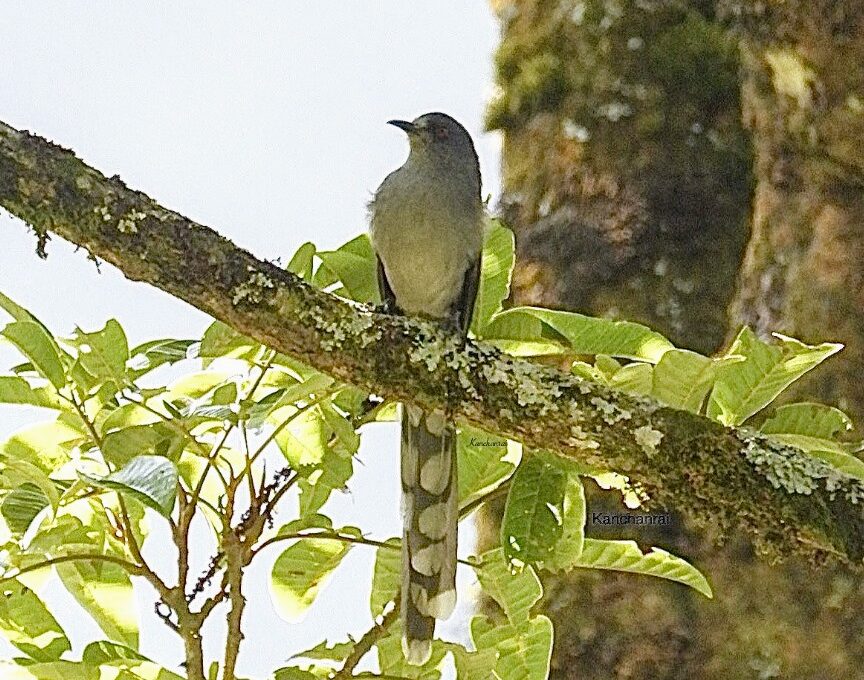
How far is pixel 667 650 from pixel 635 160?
194cm

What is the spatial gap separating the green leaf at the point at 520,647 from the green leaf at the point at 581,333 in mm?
491

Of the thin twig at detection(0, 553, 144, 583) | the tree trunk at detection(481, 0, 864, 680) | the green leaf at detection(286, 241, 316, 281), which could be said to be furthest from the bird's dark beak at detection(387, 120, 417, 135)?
the thin twig at detection(0, 553, 144, 583)

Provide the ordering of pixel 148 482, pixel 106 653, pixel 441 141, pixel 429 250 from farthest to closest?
1. pixel 441 141
2. pixel 429 250
3. pixel 106 653
4. pixel 148 482

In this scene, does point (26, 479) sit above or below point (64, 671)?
above

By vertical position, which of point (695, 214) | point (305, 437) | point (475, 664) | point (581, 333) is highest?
point (695, 214)

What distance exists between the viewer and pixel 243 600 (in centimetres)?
198

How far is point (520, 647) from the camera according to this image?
217 centimetres

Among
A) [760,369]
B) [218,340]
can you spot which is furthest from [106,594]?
[760,369]

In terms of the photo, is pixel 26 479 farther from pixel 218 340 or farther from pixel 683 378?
pixel 683 378

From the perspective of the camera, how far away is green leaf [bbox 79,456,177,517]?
1739 mm

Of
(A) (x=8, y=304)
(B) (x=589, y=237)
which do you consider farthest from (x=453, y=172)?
(A) (x=8, y=304)

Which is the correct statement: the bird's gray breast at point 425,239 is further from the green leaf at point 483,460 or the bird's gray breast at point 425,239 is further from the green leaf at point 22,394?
the green leaf at point 22,394

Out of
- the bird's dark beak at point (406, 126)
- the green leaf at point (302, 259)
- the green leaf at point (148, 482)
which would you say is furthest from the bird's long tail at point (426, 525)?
the bird's dark beak at point (406, 126)

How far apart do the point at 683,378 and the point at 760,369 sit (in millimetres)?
127
